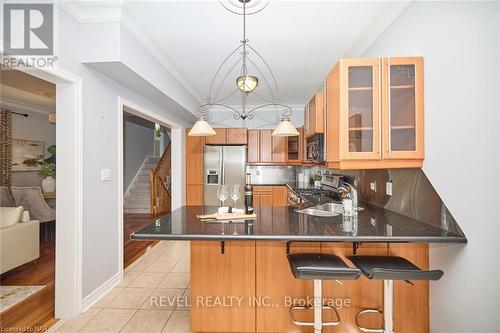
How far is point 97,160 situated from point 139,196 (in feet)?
16.0

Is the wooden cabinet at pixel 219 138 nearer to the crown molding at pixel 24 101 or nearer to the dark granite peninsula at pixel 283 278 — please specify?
the crown molding at pixel 24 101

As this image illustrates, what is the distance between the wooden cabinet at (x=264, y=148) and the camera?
5406 mm

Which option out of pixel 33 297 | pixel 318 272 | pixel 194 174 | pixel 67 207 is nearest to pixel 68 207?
pixel 67 207

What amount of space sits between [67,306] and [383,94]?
10.2 feet

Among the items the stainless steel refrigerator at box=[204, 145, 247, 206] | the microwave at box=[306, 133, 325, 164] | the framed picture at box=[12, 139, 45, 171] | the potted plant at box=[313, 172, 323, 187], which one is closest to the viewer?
the microwave at box=[306, 133, 325, 164]

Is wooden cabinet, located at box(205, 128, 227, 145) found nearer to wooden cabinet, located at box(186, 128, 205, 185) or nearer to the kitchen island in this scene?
wooden cabinet, located at box(186, 128, 205, 185)

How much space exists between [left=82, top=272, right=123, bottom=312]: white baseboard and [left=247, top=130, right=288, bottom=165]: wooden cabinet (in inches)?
133

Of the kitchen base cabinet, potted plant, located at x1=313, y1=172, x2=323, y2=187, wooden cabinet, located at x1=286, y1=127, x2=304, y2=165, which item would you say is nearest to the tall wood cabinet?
wooden cabinet, located at x1=286, y1=127, x2=304, y2=165

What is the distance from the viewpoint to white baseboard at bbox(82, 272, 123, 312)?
2.25 metres

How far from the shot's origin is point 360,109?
1924 millimetres

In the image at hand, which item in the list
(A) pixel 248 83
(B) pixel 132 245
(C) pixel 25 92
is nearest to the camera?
(A) pixel 248 83

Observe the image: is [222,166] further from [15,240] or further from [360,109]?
[360,109]

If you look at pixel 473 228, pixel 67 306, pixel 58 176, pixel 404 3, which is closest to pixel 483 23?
pixel 404 3

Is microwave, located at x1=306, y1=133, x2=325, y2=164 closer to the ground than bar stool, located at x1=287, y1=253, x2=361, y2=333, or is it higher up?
higher up
